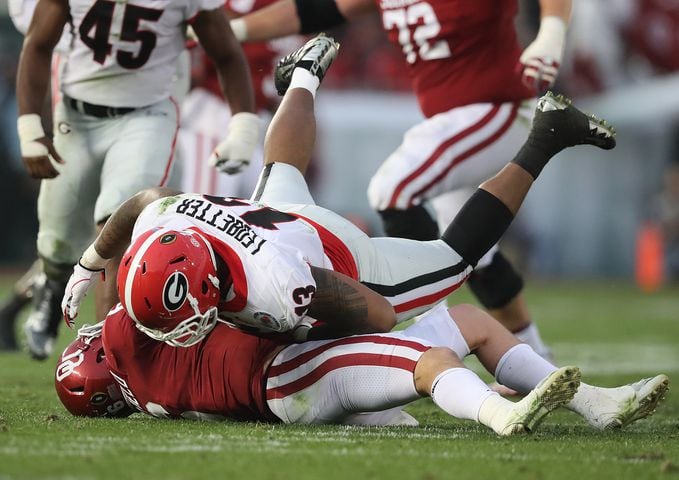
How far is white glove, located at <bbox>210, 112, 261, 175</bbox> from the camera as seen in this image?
536cm

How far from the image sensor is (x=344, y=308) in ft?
12.3

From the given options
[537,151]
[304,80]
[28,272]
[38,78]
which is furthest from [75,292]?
[28,272]

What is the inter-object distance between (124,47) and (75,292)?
1405mm

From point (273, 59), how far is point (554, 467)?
193 inches

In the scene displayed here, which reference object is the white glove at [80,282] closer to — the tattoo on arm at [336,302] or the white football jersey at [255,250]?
the white football jersey at [255,250]

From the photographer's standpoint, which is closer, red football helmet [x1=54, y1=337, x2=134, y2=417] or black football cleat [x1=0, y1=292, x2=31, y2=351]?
red football helmet [x1=54, y1=337, x2=134, y2=417]

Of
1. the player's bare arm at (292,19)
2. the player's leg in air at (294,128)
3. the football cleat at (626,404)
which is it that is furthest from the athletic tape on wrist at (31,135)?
the football cleat at (626,404)

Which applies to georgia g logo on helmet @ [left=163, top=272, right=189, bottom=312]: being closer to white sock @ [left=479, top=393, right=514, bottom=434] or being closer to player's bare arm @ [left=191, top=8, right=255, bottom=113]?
white sock @ [left=479, top=393, right=514, bottom=434]

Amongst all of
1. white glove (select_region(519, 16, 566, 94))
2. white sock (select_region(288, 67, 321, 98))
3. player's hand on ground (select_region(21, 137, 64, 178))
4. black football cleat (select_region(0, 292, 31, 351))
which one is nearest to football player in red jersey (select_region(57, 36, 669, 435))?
white glove (select_region(519, 16, 566, 94))

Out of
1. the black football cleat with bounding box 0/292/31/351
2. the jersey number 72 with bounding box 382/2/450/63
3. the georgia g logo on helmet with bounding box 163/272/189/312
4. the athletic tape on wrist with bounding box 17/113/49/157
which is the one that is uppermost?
the jersey number 72 with bounding box 382/2/450/63

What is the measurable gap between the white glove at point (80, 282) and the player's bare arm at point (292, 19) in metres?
2.01

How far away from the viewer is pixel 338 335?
388cm

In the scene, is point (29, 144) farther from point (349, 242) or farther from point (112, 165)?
point (349, 242)

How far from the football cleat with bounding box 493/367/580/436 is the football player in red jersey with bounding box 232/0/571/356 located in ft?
5.72
